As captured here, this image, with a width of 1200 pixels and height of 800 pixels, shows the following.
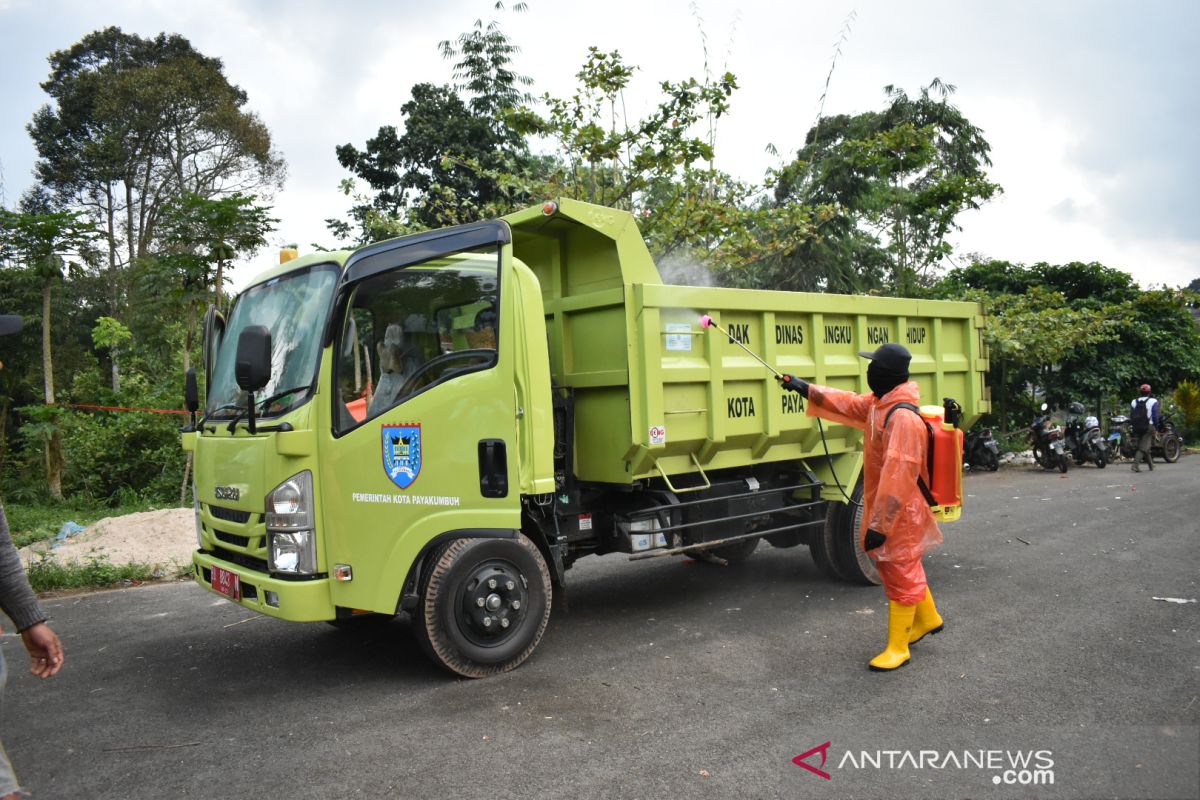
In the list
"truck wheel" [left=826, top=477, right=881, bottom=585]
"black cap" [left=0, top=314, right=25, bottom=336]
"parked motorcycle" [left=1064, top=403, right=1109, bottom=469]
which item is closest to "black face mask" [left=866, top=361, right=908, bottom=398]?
"truck wheel" [left=826, top=477, right=881, bottom=585]

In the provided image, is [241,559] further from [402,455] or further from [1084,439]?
[1084,439]

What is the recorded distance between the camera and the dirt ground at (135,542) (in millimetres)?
8438

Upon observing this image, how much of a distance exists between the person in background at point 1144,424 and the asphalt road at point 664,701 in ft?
31.0

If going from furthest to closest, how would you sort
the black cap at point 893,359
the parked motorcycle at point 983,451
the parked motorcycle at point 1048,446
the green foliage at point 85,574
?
the parked motorcycle at point 983,451
the parked motorcycle at point 1048,446
the green foliage at point 85,574
the black cap at point 893,359

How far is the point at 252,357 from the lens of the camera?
13.5ft

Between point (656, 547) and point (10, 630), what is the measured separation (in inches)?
184

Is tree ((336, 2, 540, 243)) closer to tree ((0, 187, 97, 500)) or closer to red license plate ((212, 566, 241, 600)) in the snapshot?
tree ((0, 187, 97, 500))

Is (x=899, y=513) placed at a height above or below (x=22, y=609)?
below

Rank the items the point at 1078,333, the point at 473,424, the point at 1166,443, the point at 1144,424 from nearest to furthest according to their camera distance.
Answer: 1. the point at 473,424
2. the point at 1144,424
3. the point at 1078,333
4. the point at 1166,443

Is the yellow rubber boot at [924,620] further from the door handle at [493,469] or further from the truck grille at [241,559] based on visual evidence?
the truck grille at [241,559]

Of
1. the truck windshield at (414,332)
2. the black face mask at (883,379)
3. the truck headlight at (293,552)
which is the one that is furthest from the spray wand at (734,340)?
the truck headlight at (293,552)

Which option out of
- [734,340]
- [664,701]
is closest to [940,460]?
[734,340]

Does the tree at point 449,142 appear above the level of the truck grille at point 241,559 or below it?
above

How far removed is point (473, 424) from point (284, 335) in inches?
44.7
